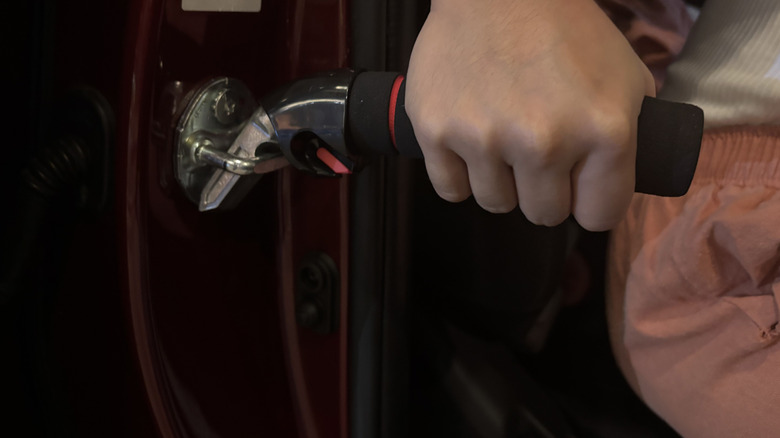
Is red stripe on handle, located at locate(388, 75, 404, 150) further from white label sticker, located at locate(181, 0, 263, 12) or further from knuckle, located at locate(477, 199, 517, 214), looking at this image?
white label sticker, located at locate(181, 0, 263, 12)

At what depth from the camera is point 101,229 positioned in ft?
1.62

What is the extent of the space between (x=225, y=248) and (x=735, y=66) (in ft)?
1.48

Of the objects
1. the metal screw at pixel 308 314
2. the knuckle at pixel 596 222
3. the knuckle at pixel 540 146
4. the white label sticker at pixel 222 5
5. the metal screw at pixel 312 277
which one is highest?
the white label sticker at pixel 222 5

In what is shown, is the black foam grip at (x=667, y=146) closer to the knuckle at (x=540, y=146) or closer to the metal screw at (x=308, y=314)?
the knuckle at (x=540, y=146)

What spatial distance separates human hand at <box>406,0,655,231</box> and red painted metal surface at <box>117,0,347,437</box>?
0.16 metres

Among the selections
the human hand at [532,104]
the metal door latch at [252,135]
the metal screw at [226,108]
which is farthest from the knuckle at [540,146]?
the metal screw at [226,108]

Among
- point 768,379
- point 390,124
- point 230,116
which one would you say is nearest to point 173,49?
point 230,116

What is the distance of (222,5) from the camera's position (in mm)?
469

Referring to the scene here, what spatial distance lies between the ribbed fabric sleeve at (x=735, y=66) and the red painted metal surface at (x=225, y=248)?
1.00 ft

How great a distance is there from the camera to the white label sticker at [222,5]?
1.49 feet

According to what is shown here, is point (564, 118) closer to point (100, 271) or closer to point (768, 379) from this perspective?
point (768, 379)

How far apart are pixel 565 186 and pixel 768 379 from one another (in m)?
0.24

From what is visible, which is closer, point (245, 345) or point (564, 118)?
point (564, 118)

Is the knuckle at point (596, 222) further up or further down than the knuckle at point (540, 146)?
further down
